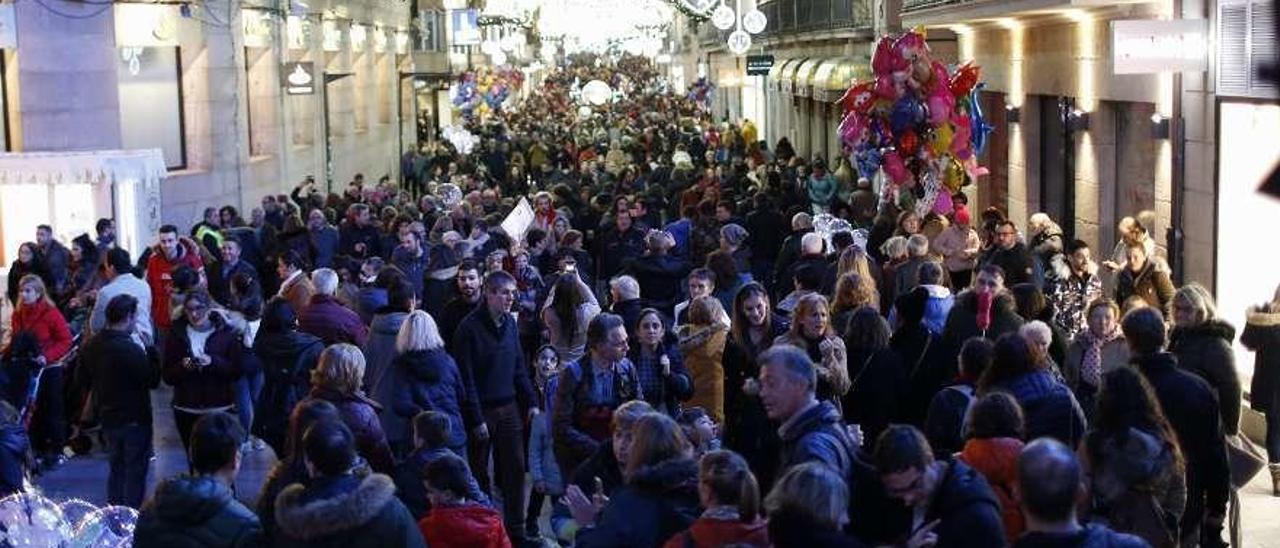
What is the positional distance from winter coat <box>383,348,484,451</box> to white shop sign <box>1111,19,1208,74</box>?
20.5 ft

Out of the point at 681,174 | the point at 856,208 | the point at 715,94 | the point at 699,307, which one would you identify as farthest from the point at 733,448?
the point at 715,94

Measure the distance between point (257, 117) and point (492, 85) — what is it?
2515 centimetres

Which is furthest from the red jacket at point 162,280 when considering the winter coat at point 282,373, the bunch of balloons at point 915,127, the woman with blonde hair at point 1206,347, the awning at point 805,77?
the awning at point 805,77

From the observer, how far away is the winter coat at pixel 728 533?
19.7ft

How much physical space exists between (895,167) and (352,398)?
886 cm

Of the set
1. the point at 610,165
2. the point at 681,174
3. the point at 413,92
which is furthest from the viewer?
the point at 413,92

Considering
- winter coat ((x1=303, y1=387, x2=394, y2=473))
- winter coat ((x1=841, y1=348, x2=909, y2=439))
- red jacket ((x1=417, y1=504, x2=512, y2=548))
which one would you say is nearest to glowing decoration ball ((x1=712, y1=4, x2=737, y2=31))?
winter coat ((x1=841, y1=348, x2=909, y2=439))

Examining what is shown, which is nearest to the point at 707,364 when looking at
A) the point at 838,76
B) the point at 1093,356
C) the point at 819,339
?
the point at 819,339

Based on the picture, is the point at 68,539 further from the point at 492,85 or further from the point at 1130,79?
the point at 492,85

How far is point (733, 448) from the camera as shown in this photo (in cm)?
869

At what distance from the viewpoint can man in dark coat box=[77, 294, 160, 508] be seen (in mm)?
11359

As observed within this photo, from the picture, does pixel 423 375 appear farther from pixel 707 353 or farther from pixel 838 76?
pixel 838 76

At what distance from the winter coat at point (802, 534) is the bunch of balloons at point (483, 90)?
4572 cm

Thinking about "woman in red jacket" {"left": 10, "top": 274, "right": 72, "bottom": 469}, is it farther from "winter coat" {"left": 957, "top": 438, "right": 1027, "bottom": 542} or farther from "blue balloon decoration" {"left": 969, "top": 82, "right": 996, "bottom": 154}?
"winter coat" {"left": 957, "top": 438, "right": 1027, "bottom": 542}
